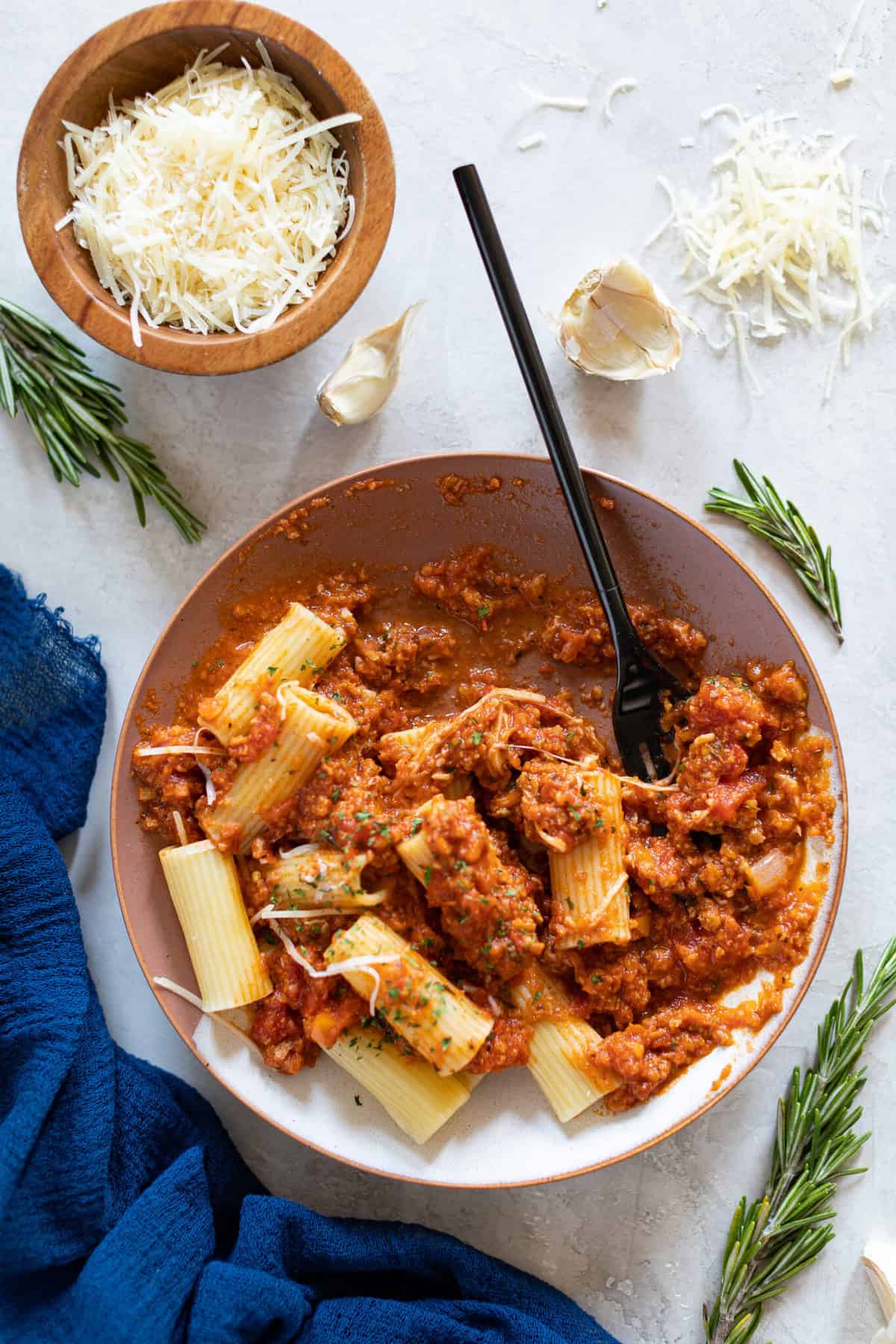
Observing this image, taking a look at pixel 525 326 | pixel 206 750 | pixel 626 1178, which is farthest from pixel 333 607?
pixel 626 1178

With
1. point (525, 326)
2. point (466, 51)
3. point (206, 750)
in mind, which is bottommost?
point (206, 750)

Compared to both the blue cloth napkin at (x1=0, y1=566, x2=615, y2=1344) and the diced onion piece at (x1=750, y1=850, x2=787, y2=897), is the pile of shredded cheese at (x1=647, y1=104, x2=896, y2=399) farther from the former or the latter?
the blue cloth napkin at (x1=0, y1=566, x2=615, y2=1344)

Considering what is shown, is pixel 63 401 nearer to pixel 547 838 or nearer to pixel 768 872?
pixel 547 838

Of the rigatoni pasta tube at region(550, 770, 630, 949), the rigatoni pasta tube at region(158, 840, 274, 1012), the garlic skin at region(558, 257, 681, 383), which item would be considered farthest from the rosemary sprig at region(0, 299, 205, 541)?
the rigatoni pasta tube at region(550, 770, 630, 949)

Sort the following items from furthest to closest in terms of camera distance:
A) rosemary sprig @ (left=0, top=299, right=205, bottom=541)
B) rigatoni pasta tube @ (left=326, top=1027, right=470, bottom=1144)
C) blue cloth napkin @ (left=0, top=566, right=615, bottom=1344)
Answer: rosemary sprig @ (left=0, top=299, right=205, bottom=541) < blue cloth napkin @ (left=0, top=566, right=615, bottom=1344) < rigatoni pasta tube @ (left=326, top=1027, right=470, bottom=1144)

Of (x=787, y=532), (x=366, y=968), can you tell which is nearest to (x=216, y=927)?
(x=366, y=968)

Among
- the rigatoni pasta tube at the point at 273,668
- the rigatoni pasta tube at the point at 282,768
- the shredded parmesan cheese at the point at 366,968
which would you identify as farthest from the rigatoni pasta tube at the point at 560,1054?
the rigatoni pasta tube at the point at 273,668

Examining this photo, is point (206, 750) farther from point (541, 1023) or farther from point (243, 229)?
point (243, 229)
